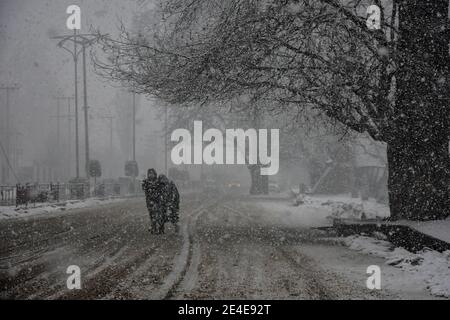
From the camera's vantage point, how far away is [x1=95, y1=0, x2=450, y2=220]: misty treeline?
11.9 meters

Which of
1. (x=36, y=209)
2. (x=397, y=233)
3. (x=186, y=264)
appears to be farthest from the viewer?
(x=36, y=209)

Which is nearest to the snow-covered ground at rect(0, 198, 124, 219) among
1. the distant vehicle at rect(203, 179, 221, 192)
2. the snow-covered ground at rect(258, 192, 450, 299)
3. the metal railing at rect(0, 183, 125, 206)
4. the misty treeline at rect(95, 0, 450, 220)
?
the metal railing at rect(0, 183, 125, 206)

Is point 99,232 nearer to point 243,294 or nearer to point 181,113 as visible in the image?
point 243,294

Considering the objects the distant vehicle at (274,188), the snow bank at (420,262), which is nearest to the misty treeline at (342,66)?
the snow bank at (420,262)

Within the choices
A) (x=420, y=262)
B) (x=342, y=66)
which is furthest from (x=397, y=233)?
(x=342, y=66)

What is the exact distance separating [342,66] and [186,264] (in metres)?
5.56

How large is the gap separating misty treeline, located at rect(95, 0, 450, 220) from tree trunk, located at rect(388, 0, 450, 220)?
0.08ft

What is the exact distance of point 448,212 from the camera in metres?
12.7

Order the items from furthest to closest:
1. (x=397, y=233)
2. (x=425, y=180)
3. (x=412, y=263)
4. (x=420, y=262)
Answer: (x=425, y=180)
(x=397, y=233)
(x=412, y=263)
(x=420, y=262)

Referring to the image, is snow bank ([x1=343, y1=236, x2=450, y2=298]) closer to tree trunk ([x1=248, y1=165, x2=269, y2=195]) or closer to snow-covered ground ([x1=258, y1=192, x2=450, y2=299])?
snow-covered ground ([x1=258, y1=192, x2=450, y2=299])

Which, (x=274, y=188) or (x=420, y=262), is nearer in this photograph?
(x=420, y=262)

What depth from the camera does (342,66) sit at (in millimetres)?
12094

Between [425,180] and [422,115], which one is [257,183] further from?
[422,115]

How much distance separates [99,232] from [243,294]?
884cm
